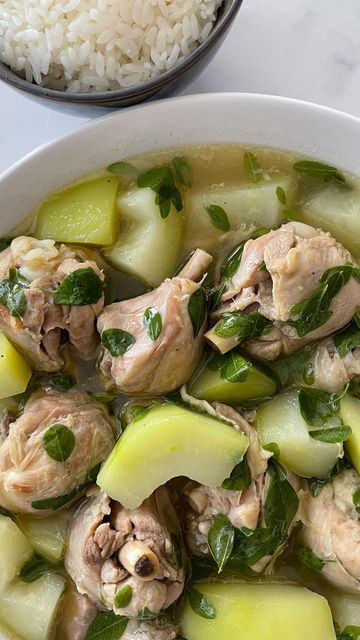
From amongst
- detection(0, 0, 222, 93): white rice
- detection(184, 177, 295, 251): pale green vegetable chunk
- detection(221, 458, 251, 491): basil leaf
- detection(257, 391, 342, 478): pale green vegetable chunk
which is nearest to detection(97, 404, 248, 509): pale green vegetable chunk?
detection(221, 458, 251, 491): basil leaf

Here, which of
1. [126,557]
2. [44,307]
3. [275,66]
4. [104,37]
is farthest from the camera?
[275,66]

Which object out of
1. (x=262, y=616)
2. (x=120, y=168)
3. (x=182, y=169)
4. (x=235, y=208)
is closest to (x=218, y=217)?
(x=235, y=208)

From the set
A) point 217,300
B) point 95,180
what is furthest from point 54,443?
point 95,180

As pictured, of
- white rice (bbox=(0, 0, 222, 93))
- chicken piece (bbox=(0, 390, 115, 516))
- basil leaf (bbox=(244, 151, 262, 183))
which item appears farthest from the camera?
basil leaf (bbox=(244, 151, 262, 183))

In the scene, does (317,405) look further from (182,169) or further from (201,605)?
(182,169)

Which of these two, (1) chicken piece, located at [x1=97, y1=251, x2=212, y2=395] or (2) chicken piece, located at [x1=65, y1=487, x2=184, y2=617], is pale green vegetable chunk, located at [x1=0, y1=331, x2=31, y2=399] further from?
(2) chicken piece, located at [x1=65, y1=487, x2=184, y2=617]

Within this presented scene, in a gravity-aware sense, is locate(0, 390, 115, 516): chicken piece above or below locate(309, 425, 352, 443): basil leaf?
above
